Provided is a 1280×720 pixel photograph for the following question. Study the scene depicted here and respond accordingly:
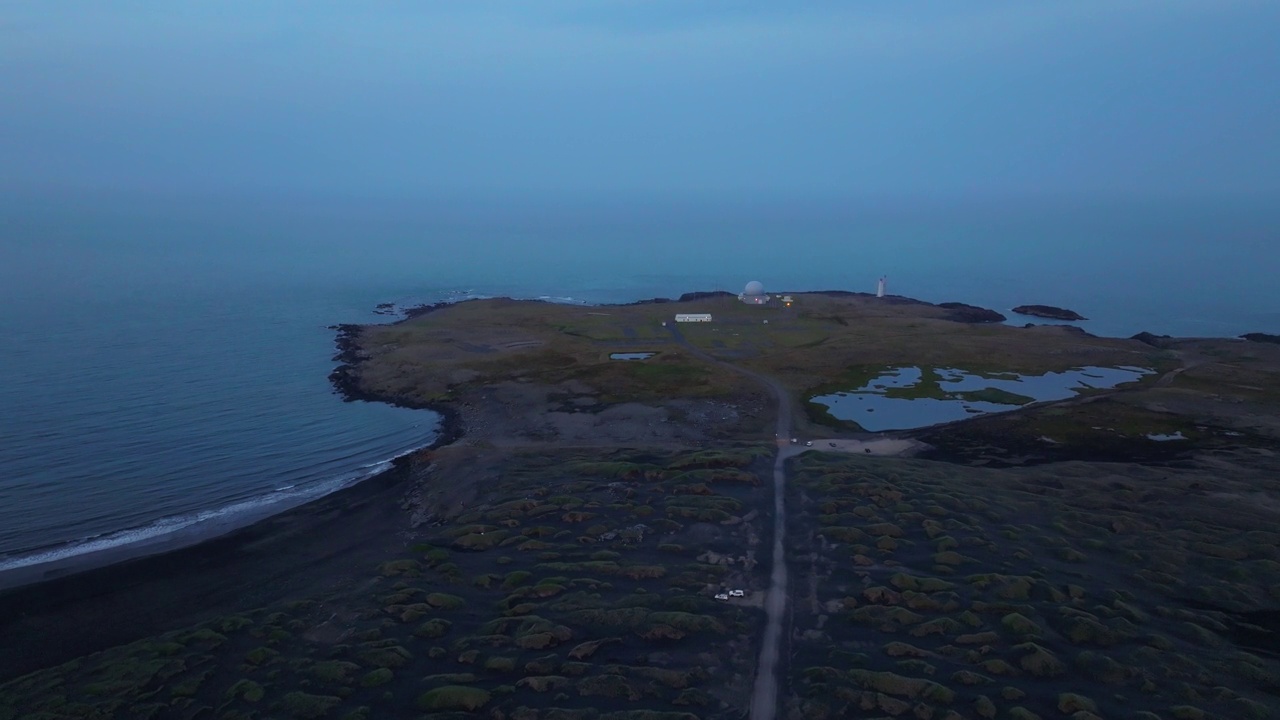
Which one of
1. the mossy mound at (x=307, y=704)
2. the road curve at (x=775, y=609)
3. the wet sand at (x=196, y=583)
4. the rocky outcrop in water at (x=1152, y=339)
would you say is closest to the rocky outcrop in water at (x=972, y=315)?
the rocky outcrop in water at (x=1152, y=339)

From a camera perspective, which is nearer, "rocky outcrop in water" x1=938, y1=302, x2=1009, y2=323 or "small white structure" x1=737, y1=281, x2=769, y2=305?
"rocky outcrop in water" x1=938, y1=302, x2=1009, y2=323

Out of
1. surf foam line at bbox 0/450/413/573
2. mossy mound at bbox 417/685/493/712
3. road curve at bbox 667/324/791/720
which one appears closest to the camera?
mossy mound at bbox 417/685/493/712

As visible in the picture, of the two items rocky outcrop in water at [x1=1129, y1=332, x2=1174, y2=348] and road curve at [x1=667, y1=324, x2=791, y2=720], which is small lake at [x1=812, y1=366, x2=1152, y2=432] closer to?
road curve at [x1=667, y1=324, x2=791, y2=720]

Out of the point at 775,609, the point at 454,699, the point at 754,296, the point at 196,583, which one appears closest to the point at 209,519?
the point at 196,583

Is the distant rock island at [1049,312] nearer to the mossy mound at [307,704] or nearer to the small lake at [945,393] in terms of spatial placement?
the small lake at [945,393]

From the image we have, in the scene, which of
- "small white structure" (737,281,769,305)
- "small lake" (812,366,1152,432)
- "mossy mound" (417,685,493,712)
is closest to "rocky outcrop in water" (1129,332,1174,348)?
"small lake" (812,366,1152,432)

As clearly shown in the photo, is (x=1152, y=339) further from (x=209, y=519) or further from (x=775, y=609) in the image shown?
(x=209, y=519)

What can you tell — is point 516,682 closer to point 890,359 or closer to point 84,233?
point 890,359
